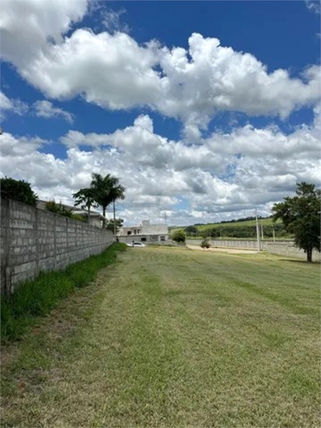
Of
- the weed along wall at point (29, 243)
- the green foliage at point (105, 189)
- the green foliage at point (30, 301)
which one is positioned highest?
the green foliage at point (105, 189)

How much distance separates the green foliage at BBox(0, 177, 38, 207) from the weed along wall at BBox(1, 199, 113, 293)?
522 inches

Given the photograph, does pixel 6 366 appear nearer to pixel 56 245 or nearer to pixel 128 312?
pixel 128 312

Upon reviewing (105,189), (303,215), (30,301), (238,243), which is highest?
(105,189)

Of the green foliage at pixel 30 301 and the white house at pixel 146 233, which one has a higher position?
the white house at pixel 146 233

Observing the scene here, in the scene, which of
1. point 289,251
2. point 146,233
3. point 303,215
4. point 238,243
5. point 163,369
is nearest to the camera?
point 163,369

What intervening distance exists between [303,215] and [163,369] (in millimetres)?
35133

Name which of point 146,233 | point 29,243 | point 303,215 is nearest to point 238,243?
point 146,233

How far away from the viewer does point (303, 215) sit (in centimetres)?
3672

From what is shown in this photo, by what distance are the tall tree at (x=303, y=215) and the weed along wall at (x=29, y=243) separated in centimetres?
2822

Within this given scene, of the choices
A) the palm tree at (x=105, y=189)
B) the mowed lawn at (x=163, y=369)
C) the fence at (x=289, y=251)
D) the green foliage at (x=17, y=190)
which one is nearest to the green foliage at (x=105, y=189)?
the palm tree at (x=105, y=189)

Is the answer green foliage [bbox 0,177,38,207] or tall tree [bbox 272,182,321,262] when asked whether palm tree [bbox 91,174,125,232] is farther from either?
green foliage [bbox 0,177,38,207]

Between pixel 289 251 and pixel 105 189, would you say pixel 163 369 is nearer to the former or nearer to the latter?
pixel 289 251

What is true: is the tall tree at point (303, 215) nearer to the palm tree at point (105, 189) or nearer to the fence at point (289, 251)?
the fence at point (289, 251)

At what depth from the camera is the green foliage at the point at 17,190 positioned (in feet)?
79.8
